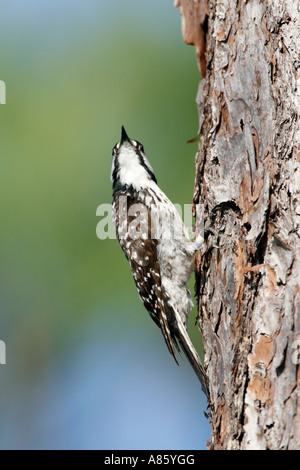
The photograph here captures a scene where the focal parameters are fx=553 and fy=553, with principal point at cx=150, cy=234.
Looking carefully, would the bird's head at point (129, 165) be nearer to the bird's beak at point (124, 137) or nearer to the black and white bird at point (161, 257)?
the bird's beak at point (124, 137)

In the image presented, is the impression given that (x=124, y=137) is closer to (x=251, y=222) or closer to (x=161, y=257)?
(x=161, y=257)

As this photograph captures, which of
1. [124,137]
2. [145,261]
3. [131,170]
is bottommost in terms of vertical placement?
[145,261]

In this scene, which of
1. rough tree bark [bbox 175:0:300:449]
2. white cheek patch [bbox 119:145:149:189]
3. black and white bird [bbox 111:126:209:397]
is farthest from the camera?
white cheek patch [bbox 119:145:149:189]

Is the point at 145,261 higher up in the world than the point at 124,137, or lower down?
lower down

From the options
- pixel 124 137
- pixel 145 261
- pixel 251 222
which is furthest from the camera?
pixel 124 137

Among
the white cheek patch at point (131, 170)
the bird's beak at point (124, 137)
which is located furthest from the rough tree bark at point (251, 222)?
the bird's beak at point (124, 137)

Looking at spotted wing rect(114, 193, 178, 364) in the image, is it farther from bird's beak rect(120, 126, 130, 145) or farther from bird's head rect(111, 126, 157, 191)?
bird's beak rect(120, 126, 130, 145)

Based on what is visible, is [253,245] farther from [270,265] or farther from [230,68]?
[230,68]

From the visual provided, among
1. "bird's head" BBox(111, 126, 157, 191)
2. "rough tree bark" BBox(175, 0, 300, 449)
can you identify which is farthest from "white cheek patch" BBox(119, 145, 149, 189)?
"rough tree bark" BBox(175, 0, 300, 449)

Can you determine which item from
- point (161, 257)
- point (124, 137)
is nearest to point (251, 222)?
point (161, 257)
